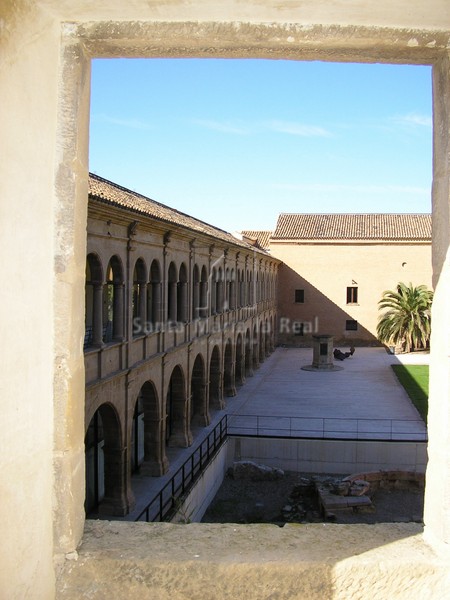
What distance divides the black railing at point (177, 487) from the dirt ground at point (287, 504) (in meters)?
1.15

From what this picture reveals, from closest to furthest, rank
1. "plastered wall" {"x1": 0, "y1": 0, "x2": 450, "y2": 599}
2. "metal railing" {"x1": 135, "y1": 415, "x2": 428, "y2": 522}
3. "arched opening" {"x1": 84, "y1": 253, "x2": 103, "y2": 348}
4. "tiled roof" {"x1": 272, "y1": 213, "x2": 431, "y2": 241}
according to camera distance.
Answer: "plastered wall" {"x1": 0, "y1": 0, "x2": 450, "y2": 599}
"arched opening" {"x1": 84, "y1": 253, "x2": 103, "y2": 348}
"metal railing" {"x1": 135, "y1": 415, "x2": 428, "y2": 522}
"tiled roof" {"x1": 272, "y1": 213, "x2": 431, "y2": 241}

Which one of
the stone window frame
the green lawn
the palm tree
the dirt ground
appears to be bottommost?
the dirt ground

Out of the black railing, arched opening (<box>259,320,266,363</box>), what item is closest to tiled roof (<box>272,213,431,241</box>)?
arched opening (<box>259,320,266,363</box>)

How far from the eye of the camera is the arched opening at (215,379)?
82.1 ft

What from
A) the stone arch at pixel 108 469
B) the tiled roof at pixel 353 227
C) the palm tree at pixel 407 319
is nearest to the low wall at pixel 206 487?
the stone arch at pixel 108 469

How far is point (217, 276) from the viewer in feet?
83.3

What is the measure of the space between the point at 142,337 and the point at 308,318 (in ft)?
107

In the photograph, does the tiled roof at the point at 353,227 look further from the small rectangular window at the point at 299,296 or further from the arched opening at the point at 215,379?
the arched opening at the point at 215,379

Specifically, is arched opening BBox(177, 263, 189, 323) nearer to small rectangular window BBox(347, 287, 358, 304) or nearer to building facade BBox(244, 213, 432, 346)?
building facade BBox(244, 213, 432, 346)

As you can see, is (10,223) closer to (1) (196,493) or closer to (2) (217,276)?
(1) (196,493)

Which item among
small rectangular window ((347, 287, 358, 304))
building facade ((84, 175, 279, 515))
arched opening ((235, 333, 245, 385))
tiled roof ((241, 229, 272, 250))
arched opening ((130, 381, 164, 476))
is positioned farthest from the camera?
tiled roof ((241, 229, 272, 250))

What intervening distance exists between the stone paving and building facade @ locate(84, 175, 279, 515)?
0.88 meters

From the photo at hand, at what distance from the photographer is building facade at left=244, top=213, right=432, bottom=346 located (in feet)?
152

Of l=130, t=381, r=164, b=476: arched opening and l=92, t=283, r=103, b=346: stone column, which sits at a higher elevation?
l=92, t=283, r=103, b=346: stone column
